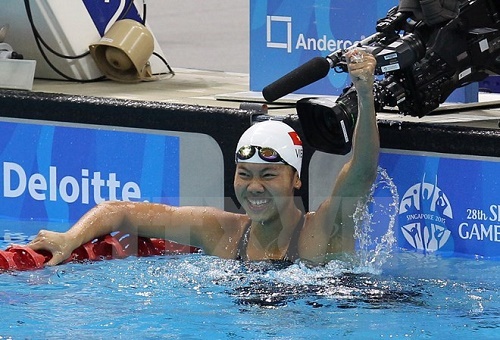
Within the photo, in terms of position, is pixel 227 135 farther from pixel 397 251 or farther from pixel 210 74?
pixel 210 74

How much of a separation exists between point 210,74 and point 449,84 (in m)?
2.94

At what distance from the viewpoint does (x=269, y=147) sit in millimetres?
5324

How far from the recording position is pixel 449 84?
578 cm

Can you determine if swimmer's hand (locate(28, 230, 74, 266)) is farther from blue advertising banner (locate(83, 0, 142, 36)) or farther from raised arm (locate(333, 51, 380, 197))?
blue advertising banner (locate(83, 0, 142, 36))

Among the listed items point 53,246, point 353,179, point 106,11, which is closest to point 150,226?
point 53,246

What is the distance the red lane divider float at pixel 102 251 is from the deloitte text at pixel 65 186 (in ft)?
2.58

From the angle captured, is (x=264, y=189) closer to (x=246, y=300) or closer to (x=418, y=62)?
(x=246, y=300)

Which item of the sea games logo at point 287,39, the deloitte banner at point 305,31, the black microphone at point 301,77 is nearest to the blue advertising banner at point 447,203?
the black microphone at point 301,77

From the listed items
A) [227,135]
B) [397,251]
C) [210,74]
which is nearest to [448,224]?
[397,251]

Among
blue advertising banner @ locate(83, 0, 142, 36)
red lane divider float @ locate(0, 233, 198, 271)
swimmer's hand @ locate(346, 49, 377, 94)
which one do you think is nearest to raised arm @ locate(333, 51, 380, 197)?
swimmer's hand @ locate(346, 49, 377, 94)

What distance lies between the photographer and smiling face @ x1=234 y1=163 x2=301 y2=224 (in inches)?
208

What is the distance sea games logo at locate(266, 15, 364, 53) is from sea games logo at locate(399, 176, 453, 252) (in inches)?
49.4

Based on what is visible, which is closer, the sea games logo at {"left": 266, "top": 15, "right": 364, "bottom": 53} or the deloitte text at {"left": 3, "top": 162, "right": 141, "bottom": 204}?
the deloitte text at {"left": 3, "top": 162, "right": 141, "bottom": 204}

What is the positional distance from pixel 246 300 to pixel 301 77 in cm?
100
